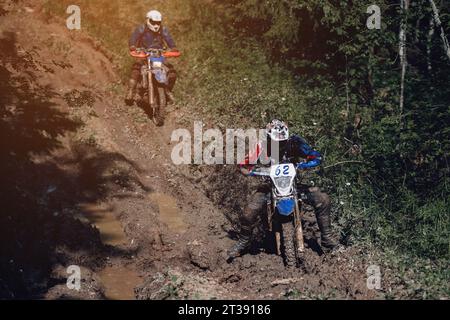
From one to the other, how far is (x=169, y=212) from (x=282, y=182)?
2.86 meters

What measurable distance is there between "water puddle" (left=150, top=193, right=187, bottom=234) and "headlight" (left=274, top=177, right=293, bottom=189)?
2.23m

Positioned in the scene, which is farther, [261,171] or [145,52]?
[145,52]

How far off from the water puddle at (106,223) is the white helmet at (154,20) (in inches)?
195

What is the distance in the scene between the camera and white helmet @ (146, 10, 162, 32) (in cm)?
1211

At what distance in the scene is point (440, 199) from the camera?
28.8ft

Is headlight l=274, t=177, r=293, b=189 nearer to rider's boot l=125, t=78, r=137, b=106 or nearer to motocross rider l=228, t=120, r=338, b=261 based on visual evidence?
motocross rider l=228, t=120, r=338, b=261

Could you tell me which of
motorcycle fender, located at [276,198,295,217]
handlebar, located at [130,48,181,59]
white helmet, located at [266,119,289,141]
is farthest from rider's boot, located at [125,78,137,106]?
motorcycle fender, located at [276,198,295,217]

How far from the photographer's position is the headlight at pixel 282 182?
7270 millimetres

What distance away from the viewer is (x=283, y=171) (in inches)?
287

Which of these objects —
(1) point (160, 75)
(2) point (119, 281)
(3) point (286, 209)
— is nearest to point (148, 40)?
(1) point (160, 75)

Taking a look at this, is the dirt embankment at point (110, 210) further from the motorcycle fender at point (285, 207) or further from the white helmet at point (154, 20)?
the white helmet at point (154, 20)

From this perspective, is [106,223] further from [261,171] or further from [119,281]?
[261,171]
